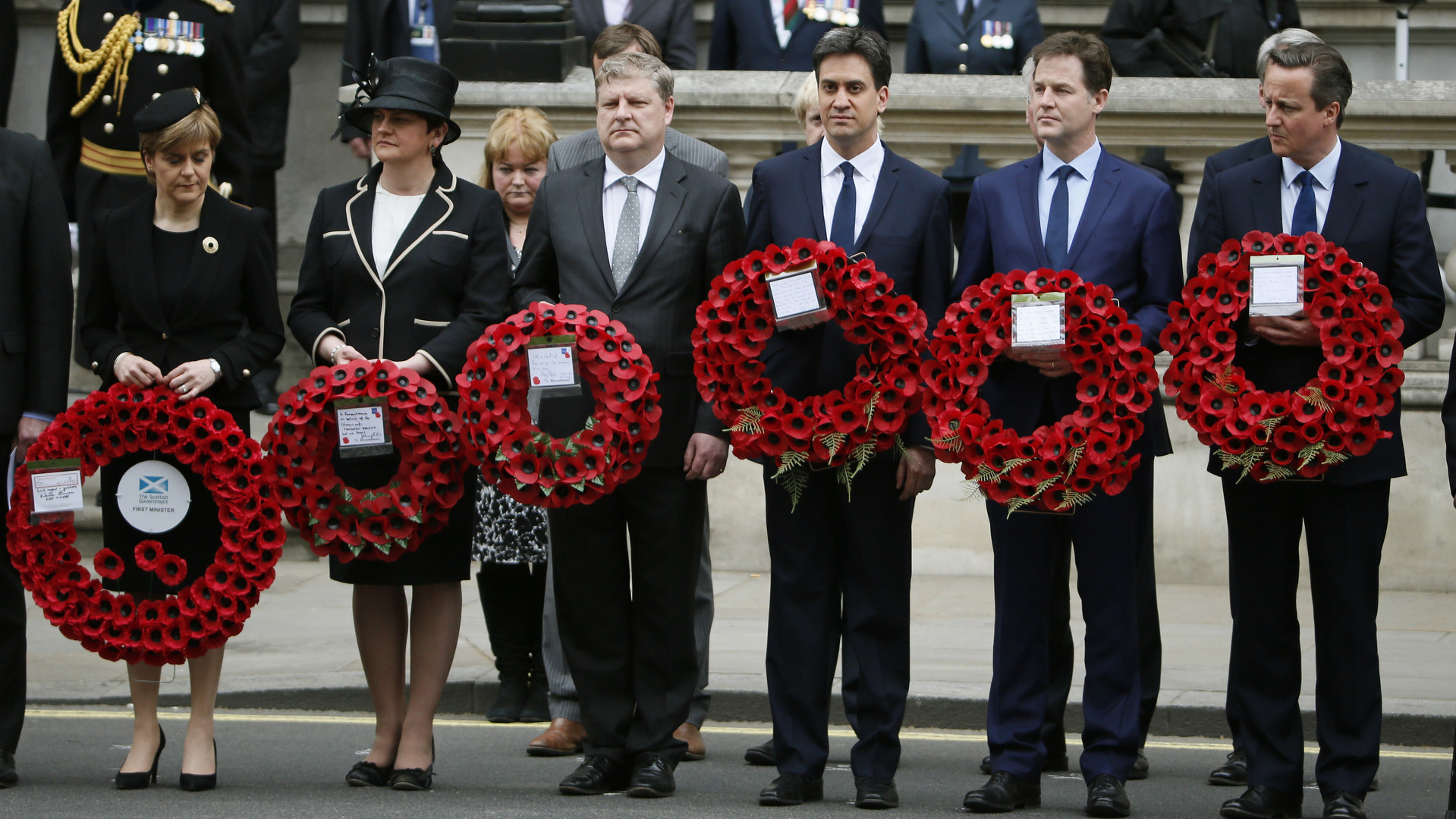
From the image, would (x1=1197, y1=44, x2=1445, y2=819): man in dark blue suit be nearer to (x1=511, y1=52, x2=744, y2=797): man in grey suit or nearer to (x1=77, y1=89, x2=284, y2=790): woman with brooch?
(x1=511, y1=52, x2=744, y2=797): man in grey suit

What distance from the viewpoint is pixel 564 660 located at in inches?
289

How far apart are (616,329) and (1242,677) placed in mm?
2294

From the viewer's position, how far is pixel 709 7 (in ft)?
43.4

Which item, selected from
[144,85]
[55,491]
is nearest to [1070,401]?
[55,491]

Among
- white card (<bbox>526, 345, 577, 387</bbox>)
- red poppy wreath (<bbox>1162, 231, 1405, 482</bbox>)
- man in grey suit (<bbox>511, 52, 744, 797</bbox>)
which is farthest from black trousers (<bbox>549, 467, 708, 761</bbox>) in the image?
red poppy wreath (<bbox>1162, 231, 1405, 482</bbox>)

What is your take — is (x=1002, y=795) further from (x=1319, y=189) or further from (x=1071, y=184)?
(x=1319, y=189)

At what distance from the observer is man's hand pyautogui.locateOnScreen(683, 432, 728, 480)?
6.36 meters

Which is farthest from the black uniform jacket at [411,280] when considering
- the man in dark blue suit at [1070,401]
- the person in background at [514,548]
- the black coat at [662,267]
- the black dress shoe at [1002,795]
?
the black dress shoe at [1002,795]

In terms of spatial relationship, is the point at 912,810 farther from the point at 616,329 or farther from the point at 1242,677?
the point at 616,329

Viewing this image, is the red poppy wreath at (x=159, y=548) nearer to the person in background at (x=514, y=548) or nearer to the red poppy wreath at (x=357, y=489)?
the red poppy wreath at (x=357, y=489)

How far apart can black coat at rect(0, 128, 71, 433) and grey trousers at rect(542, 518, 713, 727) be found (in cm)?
193

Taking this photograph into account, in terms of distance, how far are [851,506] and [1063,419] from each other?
75cm

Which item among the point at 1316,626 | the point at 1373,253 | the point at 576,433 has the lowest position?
the point at 1316,626

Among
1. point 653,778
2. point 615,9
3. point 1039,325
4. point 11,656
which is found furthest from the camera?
point 615,9
